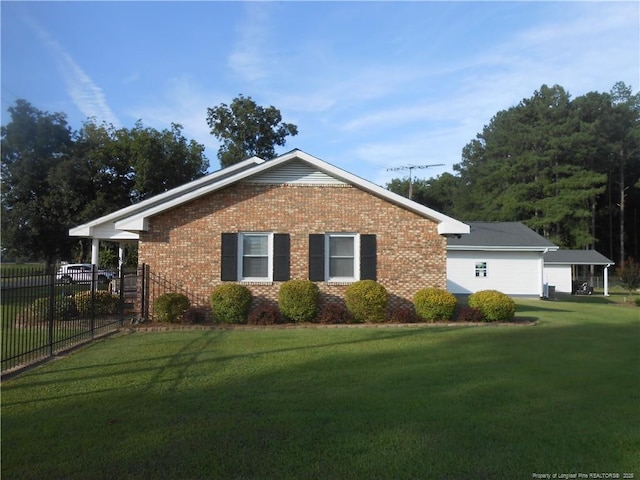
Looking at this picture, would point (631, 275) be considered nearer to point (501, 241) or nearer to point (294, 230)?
point (501, 241)

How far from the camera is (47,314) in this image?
1180cm

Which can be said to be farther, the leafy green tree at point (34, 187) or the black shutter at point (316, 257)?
the leafy green tree at point (34, 187)

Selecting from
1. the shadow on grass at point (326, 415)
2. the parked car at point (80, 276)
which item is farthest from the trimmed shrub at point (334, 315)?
the parked car at point (80, 276)

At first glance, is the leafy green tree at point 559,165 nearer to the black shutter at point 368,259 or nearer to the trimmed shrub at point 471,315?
the trimmed shrub at point 471,315

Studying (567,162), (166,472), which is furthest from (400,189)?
(166,472)

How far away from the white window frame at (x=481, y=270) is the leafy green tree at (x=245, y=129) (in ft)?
70.5

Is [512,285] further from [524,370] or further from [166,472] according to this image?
[166,472]

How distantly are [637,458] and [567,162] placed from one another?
5345 centimetres

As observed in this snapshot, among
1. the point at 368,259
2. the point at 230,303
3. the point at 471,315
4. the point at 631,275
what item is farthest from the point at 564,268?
the point at 230,303

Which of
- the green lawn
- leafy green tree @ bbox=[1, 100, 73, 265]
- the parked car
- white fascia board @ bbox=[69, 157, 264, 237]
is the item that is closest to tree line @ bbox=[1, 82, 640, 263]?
leafy green tree @ bbox=[1, 100, 73, 265]

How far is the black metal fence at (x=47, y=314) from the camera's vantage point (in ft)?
26.3

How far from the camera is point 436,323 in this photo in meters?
14.2

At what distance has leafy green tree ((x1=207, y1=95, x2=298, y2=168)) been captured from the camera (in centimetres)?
4297

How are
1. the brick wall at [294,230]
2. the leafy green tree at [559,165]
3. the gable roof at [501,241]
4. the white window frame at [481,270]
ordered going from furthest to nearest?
the leafy green tree at [559,165] < the white window frame at [481,270] < the gable roof at [501,241] < the brick wall at [294,230]
